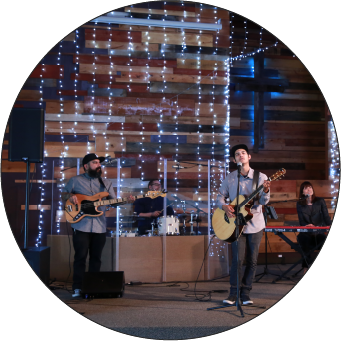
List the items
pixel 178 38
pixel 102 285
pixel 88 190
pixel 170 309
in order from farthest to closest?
1. pixel 178 38
2. pixel 88 190
3. pixel 102 285
4. pixel 170 309

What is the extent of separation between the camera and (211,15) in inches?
301

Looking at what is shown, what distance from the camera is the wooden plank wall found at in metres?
7.00

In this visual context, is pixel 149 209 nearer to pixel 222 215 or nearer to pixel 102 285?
pixel 102 285

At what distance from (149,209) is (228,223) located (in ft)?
7.26

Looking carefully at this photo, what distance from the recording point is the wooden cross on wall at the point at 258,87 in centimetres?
773

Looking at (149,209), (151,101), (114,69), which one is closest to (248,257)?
(149,209)

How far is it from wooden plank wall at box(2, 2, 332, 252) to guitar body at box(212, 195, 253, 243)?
6.60 ft

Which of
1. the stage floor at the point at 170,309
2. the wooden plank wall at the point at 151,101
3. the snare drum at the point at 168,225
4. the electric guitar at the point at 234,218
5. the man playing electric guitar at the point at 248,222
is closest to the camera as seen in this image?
the stage floor at the point at 170,309

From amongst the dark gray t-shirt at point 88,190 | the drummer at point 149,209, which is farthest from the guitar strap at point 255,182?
the drummer at point 149,209

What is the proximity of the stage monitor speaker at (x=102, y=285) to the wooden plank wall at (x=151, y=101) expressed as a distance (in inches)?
76.9

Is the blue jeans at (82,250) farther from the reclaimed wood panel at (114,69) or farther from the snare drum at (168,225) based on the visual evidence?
the reclaimed wood panel at (114,69)

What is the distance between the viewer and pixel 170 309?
4.47m

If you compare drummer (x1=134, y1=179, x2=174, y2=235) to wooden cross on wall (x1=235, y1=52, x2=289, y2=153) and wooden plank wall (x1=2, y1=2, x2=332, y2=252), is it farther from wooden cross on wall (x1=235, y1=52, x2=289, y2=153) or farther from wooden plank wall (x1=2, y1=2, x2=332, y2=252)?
wooden cross on wall (x1=235, y1=52, x2=289, y2=153)

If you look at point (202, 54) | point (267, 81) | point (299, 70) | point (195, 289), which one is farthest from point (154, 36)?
point (195, 289)
